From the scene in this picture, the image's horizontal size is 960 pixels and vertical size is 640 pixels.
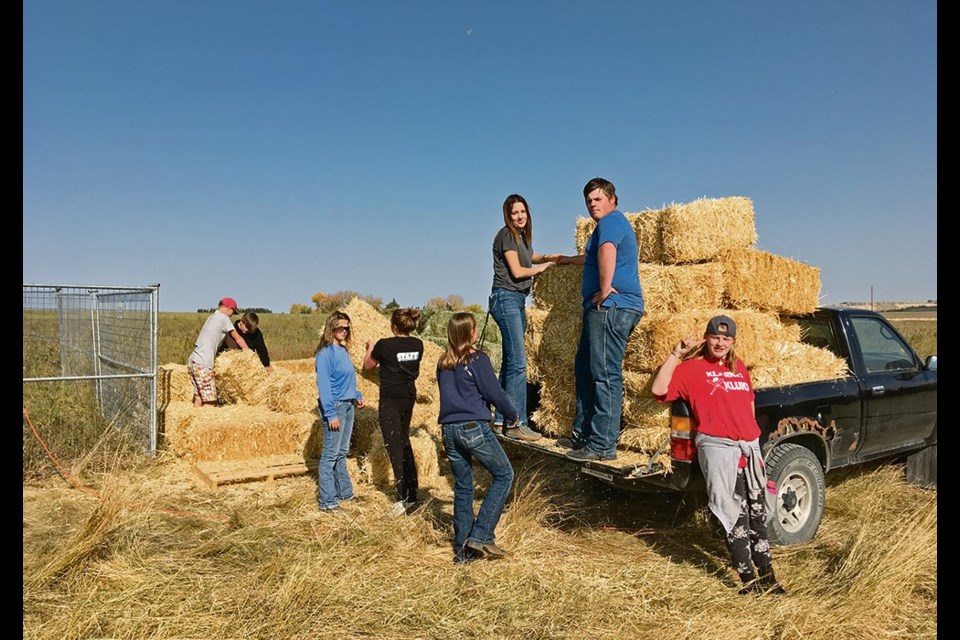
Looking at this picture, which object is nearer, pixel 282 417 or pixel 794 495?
pixel 794 495

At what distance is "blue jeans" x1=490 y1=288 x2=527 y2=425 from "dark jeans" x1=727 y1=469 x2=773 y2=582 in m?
2.06

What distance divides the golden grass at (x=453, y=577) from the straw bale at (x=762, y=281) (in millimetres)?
1886

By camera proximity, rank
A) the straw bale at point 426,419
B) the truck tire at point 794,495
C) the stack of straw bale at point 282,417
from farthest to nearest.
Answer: the straw bale at point 426,419
the stack of straw bale at point 282,417
the truck tire at point 794,495

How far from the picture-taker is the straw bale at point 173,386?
984 centimetres

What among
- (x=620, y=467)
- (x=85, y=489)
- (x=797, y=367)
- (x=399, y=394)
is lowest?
(x=85, y=489)

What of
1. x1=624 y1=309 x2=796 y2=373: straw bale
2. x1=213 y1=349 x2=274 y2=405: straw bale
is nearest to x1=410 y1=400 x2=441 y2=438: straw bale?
x1=213 y1=349 x2=274 y2=405: straw bale

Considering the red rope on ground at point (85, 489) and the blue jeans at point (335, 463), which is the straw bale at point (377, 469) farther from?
the red rope on ground at point (85, 489)

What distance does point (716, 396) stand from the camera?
4.48 meters

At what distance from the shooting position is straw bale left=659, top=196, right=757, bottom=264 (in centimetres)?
582

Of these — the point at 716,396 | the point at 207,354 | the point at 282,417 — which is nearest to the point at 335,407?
the point at 282,417

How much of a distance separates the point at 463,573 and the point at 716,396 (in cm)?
207

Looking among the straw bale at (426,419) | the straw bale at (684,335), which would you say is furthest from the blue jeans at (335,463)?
the straw bale at (684,335)

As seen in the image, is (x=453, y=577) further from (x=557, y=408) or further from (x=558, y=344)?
(x=558, y=344)
